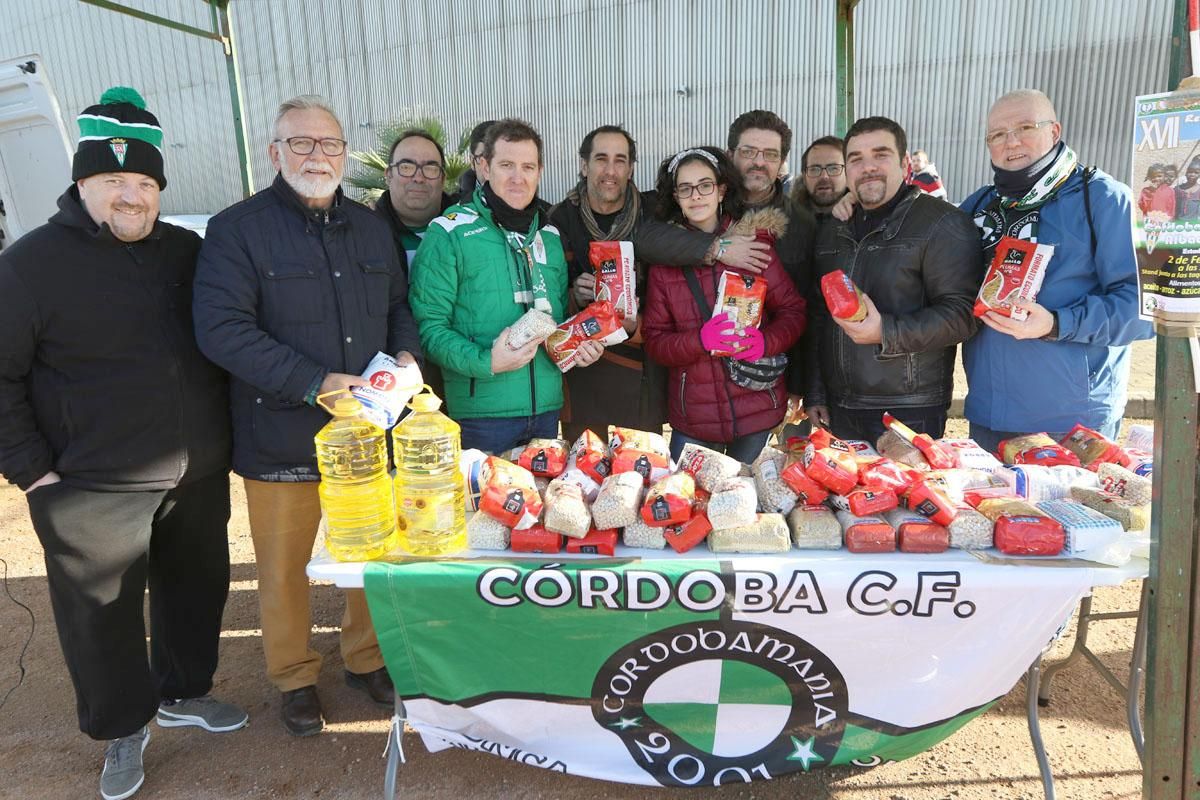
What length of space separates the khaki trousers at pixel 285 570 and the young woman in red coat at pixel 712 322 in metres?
1.54

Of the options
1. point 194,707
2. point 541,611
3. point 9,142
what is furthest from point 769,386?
point 9,142

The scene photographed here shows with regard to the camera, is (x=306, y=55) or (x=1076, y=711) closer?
(x=1076, y=711)

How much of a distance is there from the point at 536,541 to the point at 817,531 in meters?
0.82

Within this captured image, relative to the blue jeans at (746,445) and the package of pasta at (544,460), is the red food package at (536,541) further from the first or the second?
the blue jeans at (746,445)

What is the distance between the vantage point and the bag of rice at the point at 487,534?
2.27 metres

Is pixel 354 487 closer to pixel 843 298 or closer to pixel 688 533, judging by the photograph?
pixel 688 533

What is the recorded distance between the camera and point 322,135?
261cm

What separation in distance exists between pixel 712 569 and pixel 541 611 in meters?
0.51

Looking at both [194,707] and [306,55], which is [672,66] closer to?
[306,55]

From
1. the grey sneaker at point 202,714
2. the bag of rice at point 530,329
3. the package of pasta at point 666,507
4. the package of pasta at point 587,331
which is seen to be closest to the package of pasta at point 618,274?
the package of pasta at point 587,331

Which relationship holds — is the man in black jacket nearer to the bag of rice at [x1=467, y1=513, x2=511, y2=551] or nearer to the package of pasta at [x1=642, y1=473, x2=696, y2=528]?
the package of pasta at [x1=642, y1=473, x2=696, y2=528]

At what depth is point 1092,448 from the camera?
2.54m

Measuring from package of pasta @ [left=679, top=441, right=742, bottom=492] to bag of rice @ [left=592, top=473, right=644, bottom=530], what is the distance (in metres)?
0.22

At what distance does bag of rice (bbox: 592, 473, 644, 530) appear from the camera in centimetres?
223
